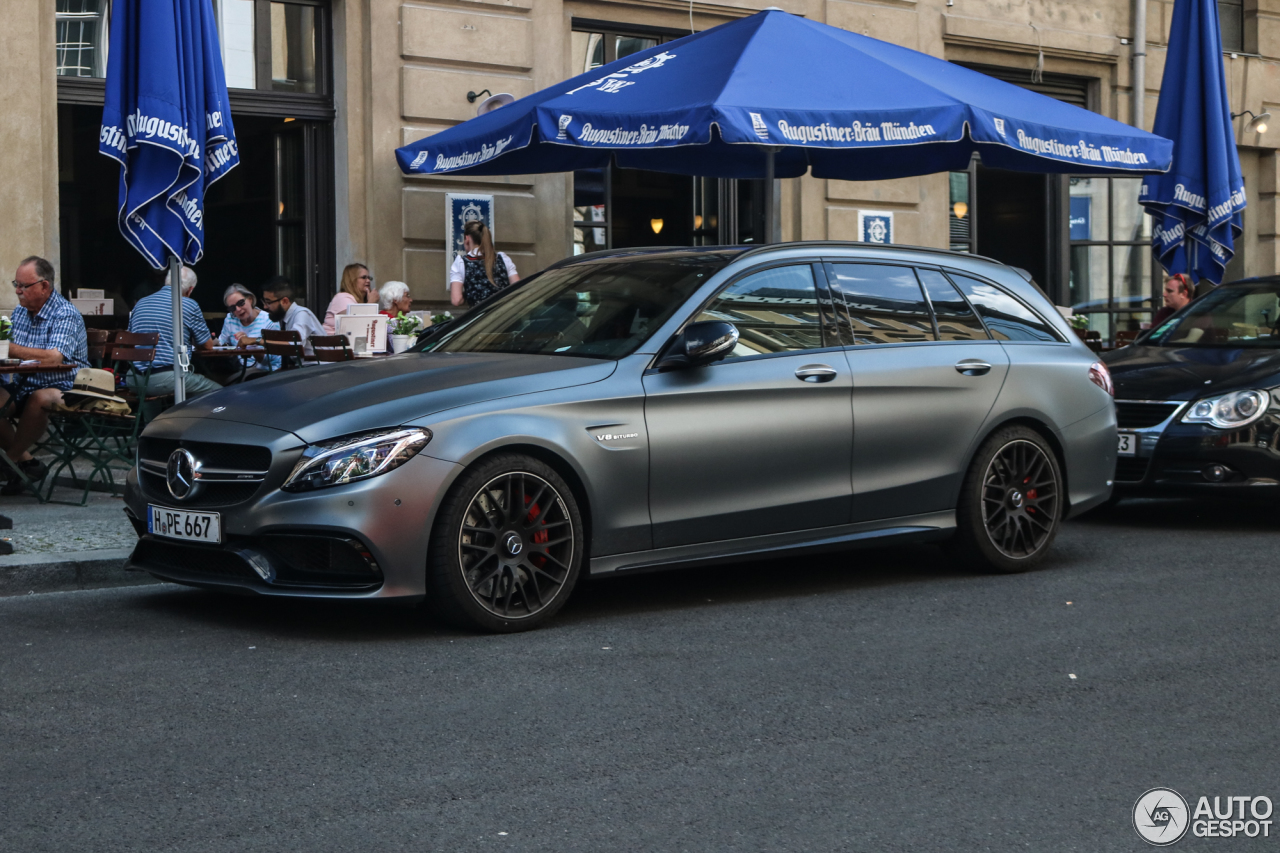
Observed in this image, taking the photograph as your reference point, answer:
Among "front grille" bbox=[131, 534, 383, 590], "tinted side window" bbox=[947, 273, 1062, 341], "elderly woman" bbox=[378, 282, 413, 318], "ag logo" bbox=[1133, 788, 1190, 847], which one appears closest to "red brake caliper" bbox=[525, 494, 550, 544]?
"front grille" bbox=[131, 534, 383, 590]

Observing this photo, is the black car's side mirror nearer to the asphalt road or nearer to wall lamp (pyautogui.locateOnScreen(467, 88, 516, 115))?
the asphalt road

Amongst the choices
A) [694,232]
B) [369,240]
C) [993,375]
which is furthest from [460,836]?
[694,232]

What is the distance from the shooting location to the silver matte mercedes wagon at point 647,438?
5.87m

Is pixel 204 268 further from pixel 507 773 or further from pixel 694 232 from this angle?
pixel 507 773

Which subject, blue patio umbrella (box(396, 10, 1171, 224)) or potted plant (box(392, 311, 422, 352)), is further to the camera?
potted plant (box(392, 311, 422, 352))

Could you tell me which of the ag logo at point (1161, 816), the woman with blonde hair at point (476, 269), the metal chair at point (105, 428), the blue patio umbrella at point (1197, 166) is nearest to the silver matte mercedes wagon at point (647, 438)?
the ag logo at point (1161, 816)

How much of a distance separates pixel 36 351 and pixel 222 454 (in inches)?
159

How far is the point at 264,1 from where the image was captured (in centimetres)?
1377

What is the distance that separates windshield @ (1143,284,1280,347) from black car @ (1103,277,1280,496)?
0.32 ft

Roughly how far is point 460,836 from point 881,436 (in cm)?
381

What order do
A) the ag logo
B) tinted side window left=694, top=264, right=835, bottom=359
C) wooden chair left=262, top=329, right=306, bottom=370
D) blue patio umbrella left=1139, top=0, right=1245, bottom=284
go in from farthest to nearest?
blue patio umbrella left=1139, top=0, right=1245, bottom=284
wooden chair left=262, top=329, right=306, bottom=370
tinted side window left=694, top=264, right=835, bottom=359
the ag logo

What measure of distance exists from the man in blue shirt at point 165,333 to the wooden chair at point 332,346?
72cm

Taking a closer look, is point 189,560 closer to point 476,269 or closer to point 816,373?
point 816,373

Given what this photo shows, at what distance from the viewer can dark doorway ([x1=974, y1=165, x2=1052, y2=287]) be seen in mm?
19469
